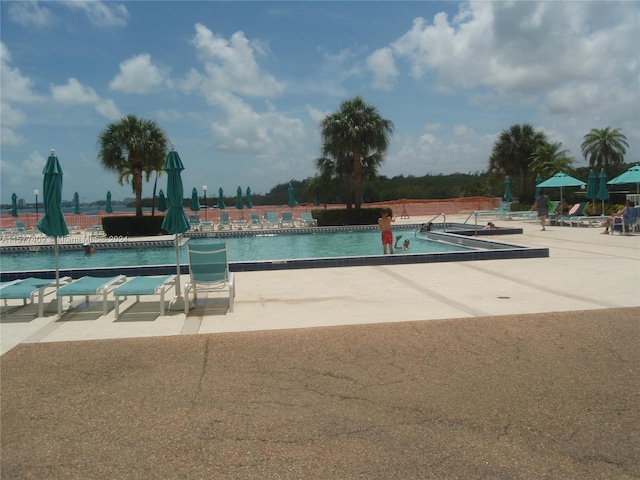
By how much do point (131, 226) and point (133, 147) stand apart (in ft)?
10.1

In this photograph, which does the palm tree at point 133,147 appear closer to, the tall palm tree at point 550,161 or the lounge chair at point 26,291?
the lounge chair at point 26,291

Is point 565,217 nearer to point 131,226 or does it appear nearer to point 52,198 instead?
point 131,226

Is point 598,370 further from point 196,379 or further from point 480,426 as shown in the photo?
point 196,379

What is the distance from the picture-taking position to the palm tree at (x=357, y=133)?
83.5 feet

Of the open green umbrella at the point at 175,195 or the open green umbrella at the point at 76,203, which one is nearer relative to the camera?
the open green umbrella at the point at 175,195

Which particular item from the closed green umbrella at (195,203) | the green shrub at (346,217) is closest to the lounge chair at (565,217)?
the green shrub at (346,217)

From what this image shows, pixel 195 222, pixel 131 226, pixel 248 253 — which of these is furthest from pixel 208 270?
pixel 195 222

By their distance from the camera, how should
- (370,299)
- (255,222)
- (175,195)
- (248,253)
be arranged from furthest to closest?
(255,222) < (248,253) < (175,195) < (370,299)

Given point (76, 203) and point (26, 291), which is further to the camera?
point (76, 203)

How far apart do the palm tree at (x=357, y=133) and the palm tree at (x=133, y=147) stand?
7599 mm

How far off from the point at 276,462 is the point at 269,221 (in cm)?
2208

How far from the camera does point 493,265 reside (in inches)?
425

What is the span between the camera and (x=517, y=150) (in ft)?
123

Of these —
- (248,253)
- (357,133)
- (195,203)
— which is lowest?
(248,253)
